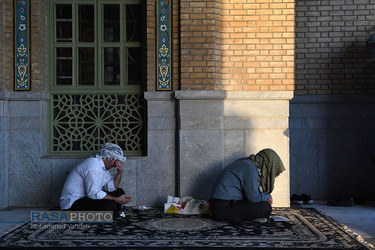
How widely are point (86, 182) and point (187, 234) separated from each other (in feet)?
4.92

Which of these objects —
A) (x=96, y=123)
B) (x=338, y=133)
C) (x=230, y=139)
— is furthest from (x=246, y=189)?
Answer: (x=338, y=133)

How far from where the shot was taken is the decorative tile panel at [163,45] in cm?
721

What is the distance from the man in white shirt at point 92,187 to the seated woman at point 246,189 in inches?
50.4

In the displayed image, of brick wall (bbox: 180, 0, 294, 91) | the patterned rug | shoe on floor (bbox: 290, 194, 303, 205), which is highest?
brick wall (bbox: 180, 0, 294, 91)

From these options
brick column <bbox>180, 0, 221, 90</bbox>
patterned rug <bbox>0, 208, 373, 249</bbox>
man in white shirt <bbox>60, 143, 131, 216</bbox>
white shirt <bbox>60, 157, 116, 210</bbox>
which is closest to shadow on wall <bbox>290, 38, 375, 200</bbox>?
brick column <bbox>180, 0, 221, 90</bbox>

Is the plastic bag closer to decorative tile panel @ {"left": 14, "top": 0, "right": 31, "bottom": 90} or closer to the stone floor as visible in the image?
the stone floor

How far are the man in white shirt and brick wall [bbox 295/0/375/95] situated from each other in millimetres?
4106

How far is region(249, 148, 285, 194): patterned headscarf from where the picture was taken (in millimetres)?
6121

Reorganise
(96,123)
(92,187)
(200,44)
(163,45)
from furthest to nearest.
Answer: (96,123), (163,45), (200,44), (92,187)

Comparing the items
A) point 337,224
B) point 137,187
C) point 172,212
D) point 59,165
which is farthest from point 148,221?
point 337,224

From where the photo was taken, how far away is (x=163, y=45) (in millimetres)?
7219

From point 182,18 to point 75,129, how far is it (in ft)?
7.97

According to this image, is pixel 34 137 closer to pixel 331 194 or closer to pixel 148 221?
pixel 148 221

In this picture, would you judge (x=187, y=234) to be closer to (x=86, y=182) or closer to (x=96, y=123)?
(x=86, y=182)
